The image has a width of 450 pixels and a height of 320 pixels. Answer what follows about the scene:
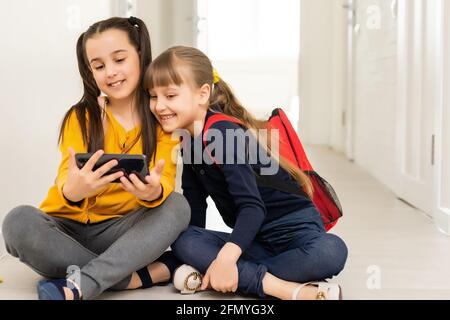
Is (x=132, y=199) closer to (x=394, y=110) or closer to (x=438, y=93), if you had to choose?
(x=438, y=93)


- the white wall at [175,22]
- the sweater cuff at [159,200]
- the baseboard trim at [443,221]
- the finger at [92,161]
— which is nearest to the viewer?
the finger at [92,161]

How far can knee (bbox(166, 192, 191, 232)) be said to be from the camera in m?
1.29

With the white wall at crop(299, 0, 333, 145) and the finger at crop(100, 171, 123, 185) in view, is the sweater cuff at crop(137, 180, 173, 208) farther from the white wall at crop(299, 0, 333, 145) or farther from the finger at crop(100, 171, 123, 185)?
the white wall at crop(299, 0, 333, 145)

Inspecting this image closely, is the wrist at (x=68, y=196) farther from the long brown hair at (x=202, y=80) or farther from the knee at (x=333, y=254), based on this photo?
the knee at (x=333, y=254)

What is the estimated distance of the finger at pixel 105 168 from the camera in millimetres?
1170

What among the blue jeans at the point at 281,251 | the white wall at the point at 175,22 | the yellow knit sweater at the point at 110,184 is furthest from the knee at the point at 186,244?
the white wall at the point at 175,22

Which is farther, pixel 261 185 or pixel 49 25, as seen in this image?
pixel 49 25

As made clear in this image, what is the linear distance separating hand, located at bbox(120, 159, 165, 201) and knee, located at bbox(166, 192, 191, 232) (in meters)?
0.06

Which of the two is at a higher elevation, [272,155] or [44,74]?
[44,74]

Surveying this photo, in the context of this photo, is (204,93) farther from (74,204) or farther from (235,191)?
(74,204)

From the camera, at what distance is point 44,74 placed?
1.76 m

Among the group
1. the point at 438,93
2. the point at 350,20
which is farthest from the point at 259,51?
the point at 438,93

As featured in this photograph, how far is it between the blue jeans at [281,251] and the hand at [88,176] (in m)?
0.23

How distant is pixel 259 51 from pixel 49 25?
4.71m
